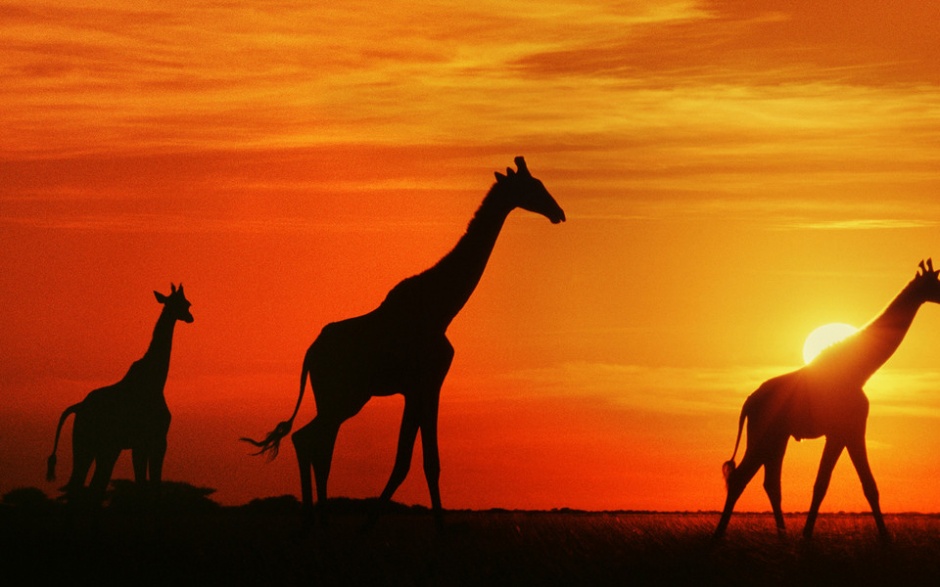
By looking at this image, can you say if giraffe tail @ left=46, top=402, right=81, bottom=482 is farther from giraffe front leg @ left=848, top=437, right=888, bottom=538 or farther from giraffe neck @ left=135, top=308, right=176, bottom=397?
giraffe front leg @ left=848, top=437, right=888, bottom=538

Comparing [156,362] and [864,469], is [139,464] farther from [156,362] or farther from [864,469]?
[864,469]

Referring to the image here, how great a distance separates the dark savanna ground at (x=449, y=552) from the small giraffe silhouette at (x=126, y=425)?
0.73 meters

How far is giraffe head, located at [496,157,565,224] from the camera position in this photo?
22.0m

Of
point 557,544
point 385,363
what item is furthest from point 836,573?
point 385,363

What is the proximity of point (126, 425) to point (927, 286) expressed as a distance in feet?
41.9

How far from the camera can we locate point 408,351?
21.1 meters

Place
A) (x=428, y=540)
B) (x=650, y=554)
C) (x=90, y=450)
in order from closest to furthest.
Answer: (x=650, y=554) → (x=428, y=540) → (x=90, y=450)

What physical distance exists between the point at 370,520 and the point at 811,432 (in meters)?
6.92

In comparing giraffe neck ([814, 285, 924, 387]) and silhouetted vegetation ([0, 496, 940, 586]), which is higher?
giraffe neck ([814, 285, 924, 387])

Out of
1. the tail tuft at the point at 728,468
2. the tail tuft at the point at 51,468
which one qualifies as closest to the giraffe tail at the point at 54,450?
the tail tuft at the point at 51,468

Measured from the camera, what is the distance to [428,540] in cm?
1988

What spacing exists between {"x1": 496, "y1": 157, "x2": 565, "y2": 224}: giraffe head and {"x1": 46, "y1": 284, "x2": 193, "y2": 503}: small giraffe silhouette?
249 inches

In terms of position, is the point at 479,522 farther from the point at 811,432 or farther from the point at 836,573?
Answer: the point at 836,573

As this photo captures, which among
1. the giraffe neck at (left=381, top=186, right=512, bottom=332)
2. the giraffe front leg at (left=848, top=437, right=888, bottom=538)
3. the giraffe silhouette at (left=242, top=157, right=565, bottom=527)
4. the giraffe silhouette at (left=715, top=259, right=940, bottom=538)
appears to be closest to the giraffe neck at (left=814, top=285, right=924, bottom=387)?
the giraffe silhouette at (left=715, top=259, right=940, bottom=538)
